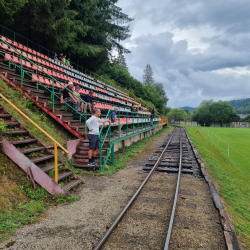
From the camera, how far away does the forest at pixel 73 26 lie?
1488cm

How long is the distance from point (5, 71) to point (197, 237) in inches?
372

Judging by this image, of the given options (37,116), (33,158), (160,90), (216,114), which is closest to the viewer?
(33,158)

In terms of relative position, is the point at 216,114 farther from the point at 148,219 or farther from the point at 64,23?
the point at 148,219

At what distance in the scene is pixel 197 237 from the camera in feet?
11.8

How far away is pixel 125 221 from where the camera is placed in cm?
406

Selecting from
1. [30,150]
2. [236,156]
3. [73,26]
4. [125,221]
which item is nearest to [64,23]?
[73,26]

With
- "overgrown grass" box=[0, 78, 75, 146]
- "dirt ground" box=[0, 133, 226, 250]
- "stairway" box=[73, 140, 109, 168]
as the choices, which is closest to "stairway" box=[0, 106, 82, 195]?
"dirt ground" box=[0, 133, 226, 250]

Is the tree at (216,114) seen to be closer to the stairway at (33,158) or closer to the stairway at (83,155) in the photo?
the stairway at (83,155)

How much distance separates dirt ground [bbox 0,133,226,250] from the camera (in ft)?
10.9

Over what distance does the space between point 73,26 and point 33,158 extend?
51.7 feet

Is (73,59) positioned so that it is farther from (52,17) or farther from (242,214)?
(242,214)

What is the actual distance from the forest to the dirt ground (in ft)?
40.6

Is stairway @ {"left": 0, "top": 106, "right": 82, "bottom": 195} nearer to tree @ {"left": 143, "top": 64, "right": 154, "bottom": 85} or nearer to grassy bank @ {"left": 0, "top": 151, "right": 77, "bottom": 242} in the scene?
grassy bank @ {"left": 0, "top": 151, "right": 77, "bottom": 242}

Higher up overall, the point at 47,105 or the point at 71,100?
the point at 71,100
